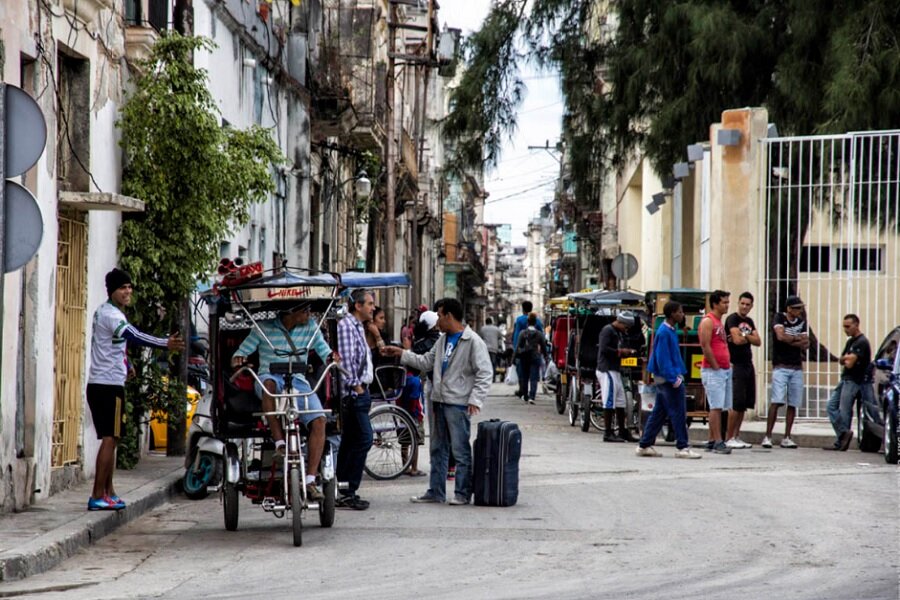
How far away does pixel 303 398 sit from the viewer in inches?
439

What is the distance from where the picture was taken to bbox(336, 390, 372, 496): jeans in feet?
42.3

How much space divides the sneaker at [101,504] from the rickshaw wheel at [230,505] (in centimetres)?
94

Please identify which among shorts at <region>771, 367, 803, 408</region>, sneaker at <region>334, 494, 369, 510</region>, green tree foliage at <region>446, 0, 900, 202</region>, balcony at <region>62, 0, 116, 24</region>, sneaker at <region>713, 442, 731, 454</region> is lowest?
sneaker at <region>713, 442, 731, 454</region>

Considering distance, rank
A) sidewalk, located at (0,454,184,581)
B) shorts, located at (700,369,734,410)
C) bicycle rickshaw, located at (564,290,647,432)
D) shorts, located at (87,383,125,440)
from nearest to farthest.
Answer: sidewalk, located at (0,454,184,581), shorts, located at (87,383,125,440), shorts, located at (700,369,734,410), bicycle rickshaw, located at (564,290,647,432)

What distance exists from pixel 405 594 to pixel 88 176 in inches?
283

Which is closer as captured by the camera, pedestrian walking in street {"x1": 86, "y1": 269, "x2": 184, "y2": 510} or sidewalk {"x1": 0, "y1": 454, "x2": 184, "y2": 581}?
sidewalk {"x1": 0, "y1": 454, "x2": 184, "y2": 581}

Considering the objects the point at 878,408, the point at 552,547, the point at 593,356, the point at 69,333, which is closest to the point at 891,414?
the point at 878,408

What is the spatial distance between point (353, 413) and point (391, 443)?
2.18 meters

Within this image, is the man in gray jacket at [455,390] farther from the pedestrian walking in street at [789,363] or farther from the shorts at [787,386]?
the shorts at [787,386]

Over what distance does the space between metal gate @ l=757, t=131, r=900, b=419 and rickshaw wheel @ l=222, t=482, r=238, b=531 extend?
40.1ft

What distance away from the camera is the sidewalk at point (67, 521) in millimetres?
9305

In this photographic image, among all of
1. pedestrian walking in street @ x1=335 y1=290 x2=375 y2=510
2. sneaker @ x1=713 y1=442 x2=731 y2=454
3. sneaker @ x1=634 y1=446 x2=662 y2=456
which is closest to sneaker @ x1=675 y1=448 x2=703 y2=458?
sneaker @ x1=634 y1=446 x2=662 y2=456

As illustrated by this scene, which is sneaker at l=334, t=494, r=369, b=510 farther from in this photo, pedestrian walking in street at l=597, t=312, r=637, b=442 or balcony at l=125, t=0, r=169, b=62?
pedestrian walking in street at l=597, t=312, r=637, b=442

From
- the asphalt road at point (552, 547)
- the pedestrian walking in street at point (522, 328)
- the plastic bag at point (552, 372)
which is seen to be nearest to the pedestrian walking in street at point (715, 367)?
the asphalt road at point (552, 547)
